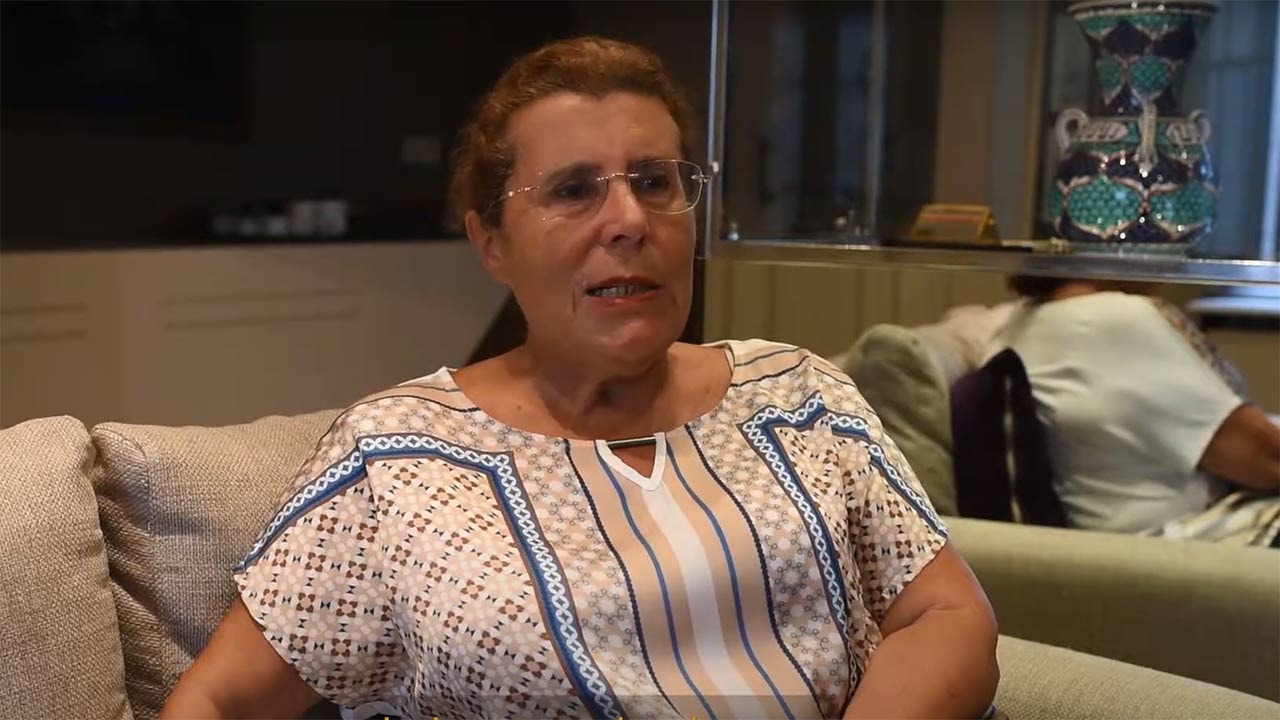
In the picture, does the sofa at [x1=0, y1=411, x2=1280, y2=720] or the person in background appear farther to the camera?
the person in background

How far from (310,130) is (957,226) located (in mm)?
2742

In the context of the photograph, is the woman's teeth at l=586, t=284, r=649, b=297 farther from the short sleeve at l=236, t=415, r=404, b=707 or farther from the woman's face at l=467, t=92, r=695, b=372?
the short sleeve at l=236, t=415, r=404, b=707

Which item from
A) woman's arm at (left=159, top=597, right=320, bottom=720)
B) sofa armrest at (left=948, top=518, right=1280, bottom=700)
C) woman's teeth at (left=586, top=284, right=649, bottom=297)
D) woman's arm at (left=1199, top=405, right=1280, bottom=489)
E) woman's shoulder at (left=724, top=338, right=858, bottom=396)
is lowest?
sofa armrest at (left=948, top=518, right=1280, bottom=700)

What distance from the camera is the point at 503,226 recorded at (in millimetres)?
1275

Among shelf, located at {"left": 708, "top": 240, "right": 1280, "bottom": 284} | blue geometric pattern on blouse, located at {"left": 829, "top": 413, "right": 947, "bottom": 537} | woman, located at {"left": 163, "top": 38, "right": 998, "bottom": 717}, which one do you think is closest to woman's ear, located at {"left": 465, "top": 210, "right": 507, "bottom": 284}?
woman, located at {"left": 163, "top": 38, "right": 998, "bottom": 717}

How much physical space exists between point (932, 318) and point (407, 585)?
3.36ft

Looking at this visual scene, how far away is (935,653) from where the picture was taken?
116cm

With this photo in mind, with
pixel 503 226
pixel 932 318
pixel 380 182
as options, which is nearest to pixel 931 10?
pixel 932 318

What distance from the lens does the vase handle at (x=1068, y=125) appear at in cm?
193

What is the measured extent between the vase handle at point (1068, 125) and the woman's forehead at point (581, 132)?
35.7 inches

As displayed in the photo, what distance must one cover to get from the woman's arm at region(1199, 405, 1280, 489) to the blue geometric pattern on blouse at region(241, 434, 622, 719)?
110cm

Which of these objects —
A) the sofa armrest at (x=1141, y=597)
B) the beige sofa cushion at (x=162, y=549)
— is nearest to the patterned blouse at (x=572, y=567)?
the beige sofa cushion at (x=162, y=549)

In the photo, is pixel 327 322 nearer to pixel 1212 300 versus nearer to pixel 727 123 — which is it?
pixel 727 123

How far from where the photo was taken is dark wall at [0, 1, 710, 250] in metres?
3.63
